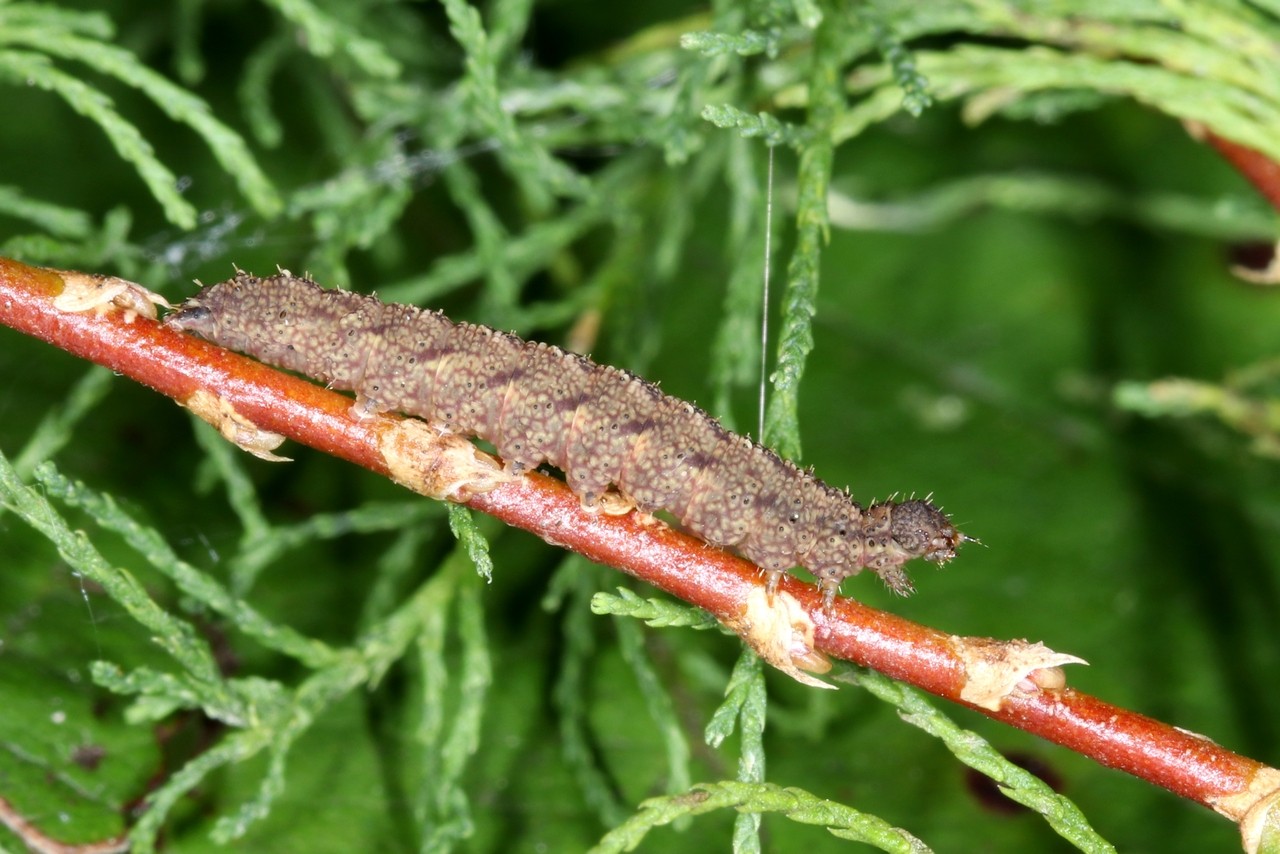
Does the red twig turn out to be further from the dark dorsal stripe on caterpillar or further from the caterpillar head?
the caterpillar head

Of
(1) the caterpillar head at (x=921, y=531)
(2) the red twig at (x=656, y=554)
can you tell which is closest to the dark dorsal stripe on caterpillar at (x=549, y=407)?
(1) the caterpillar head at (x=921, y=531)

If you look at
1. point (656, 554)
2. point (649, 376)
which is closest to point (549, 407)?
point (656, 554)

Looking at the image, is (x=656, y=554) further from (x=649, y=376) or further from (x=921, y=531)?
(x=649, y=376)

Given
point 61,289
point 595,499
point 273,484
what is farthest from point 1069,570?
point 61,289

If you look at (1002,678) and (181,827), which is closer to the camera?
(1002,678)

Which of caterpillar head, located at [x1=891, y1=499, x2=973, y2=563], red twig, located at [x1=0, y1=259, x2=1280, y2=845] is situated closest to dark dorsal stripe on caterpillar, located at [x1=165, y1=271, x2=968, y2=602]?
caterpillar head, located at [x1=891, y1=499, x2=973, y2=563]

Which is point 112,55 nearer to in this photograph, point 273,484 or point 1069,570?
point 273,484
